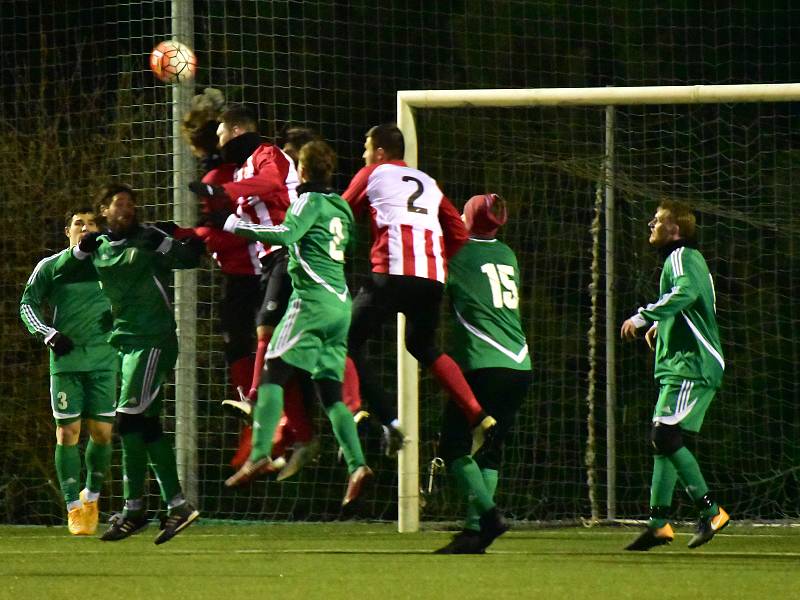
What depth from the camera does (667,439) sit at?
881 centimetres

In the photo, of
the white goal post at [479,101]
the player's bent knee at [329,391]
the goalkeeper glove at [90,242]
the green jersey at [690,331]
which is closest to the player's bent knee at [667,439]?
the green jersey at [690,331]

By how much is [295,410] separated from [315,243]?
3.50 ft

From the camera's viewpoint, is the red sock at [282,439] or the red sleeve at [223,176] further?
the red sleeve at [223,176]

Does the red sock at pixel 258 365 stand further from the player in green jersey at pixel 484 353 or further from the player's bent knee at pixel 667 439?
the player's bent knee at pixel 667 439

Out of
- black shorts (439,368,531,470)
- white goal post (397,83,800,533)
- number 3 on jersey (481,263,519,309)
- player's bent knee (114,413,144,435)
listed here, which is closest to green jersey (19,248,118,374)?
player's bent knee (114,413,144,435)

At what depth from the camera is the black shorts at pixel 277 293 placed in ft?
29.1

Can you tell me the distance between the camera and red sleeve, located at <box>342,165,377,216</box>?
8.84 meters

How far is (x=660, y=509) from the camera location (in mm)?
8797

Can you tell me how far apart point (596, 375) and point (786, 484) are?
145 cm

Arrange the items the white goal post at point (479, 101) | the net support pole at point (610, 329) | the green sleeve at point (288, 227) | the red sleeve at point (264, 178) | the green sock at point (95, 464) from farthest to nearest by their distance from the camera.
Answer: the net support pole at point (610, 329)
the green sock at point (95, 464)
the white goal post at point (479, 101)
the red sleeve at point (264, 178)
the green sleeve at point (288, 227)

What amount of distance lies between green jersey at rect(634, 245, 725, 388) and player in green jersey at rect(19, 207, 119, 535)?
3.17 meters

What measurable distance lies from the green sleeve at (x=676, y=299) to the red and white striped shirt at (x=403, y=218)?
101 centimetres

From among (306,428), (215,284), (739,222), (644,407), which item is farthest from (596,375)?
(306,428)

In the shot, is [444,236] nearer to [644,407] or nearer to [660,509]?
[660,509]
